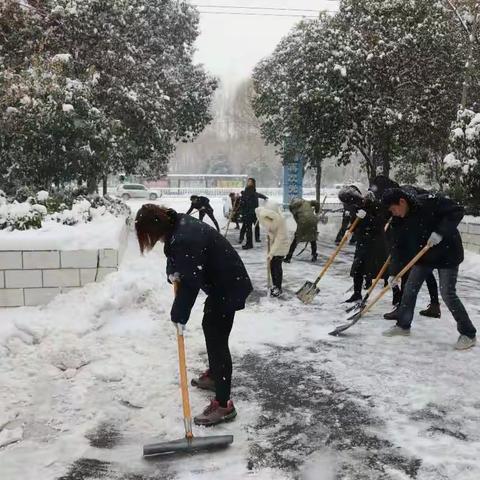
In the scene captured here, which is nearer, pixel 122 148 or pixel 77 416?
pixel 77 416

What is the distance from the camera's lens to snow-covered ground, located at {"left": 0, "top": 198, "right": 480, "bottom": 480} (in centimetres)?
314

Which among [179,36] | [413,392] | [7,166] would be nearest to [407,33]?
[179,36]

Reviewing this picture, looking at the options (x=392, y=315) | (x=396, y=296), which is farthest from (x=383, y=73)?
(x=392, y=315)

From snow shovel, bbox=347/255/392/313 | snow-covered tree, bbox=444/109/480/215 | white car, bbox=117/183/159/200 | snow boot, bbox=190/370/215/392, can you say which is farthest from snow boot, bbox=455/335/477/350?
white car, bbox=117/183/159/200

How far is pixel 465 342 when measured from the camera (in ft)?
16.7

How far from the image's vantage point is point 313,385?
14.1 feet

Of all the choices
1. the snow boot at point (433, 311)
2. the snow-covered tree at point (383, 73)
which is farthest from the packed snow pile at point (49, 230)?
the snow-covered tree at point (383, 73)

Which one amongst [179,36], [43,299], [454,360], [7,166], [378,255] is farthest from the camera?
[179,36]

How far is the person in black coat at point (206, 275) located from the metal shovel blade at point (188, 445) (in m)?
0.32

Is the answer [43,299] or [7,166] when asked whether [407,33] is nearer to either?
[7,166]

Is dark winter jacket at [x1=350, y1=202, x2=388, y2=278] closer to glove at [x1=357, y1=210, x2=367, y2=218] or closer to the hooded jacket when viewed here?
glove at [x1=357, y1=210, x2=367, y2=218]

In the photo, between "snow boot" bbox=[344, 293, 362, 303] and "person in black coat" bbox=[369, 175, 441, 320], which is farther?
"snow boot" bbox=[344, 293, 362, 303]

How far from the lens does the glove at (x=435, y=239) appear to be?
486 cm

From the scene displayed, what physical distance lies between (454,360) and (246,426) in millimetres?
2241
